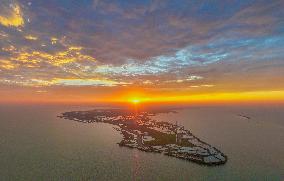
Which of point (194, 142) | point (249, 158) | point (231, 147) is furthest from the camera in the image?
point (194, 142)

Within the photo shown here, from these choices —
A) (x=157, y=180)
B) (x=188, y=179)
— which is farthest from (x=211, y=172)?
(x=157, y=180)

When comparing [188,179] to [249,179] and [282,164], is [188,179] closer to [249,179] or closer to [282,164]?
[249,179]

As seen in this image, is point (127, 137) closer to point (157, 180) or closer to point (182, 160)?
point (182, 160)

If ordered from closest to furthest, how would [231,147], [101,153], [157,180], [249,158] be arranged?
[157,180] < [249,158] < [101,153] < [231,147]

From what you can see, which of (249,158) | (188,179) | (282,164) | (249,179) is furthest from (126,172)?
(282,164)

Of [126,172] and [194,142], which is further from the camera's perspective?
[194,142]

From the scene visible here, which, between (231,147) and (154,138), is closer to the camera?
(231,147)

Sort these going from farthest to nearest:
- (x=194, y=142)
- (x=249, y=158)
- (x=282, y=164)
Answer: (x=194, y=142) < (x=249, y=158) < (x=282, y=164)

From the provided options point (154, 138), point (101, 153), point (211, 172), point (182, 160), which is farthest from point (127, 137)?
point (211, 172)

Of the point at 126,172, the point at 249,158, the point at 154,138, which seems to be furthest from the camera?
the point at 154,138
